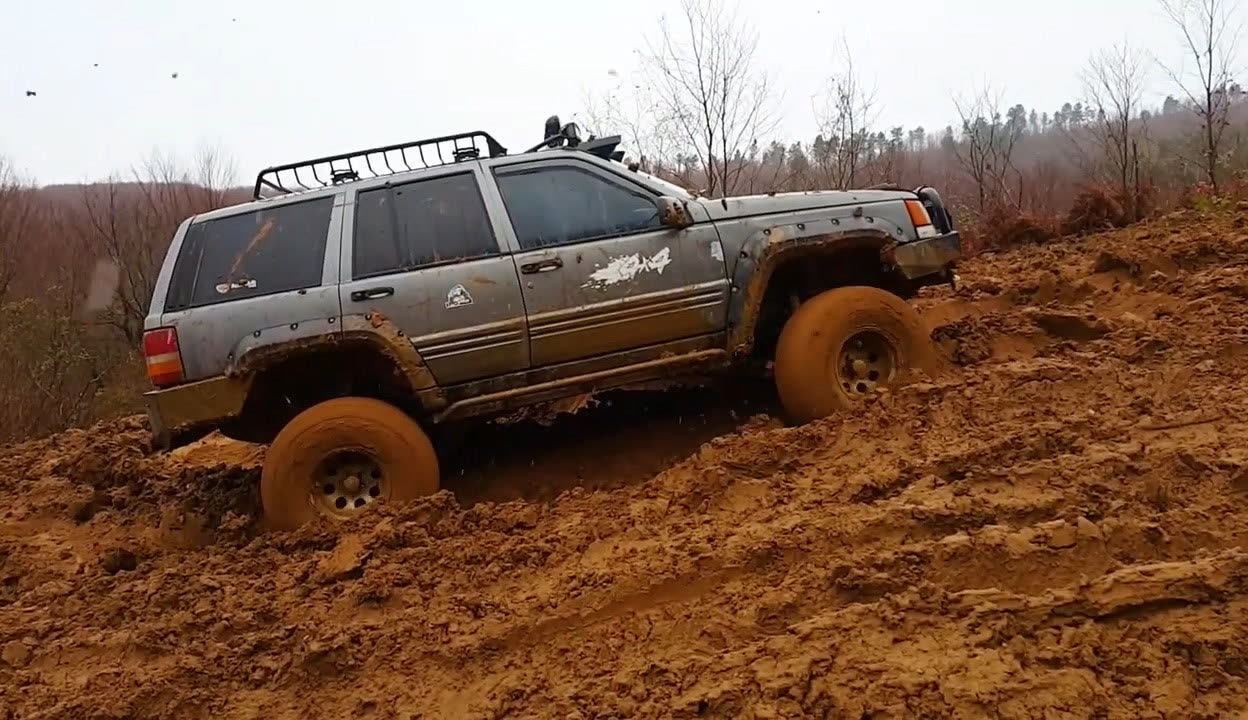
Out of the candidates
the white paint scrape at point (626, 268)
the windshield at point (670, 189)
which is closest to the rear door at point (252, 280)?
the white paint scrape at point (626, 268)

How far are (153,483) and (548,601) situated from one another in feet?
12.1

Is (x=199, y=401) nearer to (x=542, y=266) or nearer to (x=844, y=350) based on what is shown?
(x=542, y=266)

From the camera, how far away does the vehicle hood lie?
5.04 m

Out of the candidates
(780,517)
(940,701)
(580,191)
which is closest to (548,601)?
(780,517)

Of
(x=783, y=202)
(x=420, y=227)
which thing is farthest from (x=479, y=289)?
(x=783, y=202)

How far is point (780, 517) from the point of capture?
12.2 feet

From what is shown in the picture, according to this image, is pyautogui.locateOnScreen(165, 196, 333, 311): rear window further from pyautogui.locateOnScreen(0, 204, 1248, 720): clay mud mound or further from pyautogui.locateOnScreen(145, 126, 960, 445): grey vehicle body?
pyautogui.locateOnScreen(0, 204, 1248, 720): clay mud mound

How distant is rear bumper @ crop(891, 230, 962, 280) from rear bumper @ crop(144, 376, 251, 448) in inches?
144

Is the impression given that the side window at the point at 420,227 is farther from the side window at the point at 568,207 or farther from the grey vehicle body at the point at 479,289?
the side window at the point at 568,207

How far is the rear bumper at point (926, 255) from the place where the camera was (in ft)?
16.9

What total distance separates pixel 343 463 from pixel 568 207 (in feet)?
5.98

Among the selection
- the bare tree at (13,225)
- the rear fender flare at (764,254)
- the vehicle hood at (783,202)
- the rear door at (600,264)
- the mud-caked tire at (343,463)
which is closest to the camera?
the mud-caked tire at (343,463)

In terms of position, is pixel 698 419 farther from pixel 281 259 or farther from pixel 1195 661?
pixel 1195 661

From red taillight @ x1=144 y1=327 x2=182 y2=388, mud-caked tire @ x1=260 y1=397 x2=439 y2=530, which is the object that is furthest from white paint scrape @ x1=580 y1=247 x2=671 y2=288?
red taillight @ x1=144 y1=327 x2=182 y2=388
